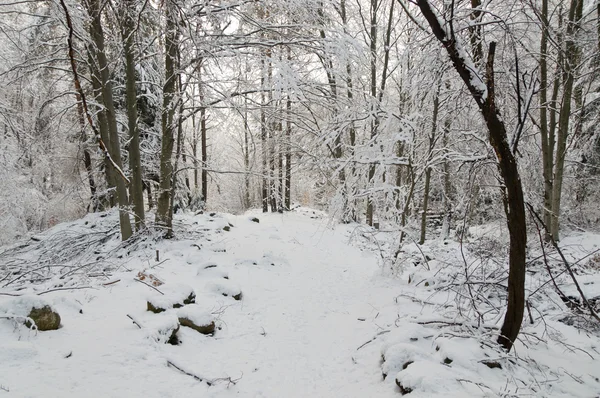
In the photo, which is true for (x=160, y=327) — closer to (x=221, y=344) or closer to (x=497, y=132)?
(x=221, y=344)

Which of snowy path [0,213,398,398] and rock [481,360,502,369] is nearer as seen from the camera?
snowy path [0,213,398,398]

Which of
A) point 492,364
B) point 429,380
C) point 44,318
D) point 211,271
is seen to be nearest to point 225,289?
point 211,271

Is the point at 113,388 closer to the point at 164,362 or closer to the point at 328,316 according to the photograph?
the point at 164,362

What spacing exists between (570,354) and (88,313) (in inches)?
197

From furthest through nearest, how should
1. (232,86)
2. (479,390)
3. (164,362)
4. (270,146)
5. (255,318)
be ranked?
1. (270,146)
2. (232,86)
3. (255,318)
4. (164,362)
5. (479,390)

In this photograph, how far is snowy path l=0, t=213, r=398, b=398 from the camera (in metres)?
2.53

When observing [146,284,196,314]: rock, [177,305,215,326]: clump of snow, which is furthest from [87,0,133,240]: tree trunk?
[177,305,215,326]: clump of snow

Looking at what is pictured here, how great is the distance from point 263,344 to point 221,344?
19.7 inches

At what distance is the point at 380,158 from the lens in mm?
5105

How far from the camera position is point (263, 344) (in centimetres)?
389

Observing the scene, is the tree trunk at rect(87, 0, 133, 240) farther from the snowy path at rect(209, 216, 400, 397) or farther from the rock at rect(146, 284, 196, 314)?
the rock at rect(146, 284, 196, 314)

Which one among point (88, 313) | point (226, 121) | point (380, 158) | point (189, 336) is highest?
point (226, 121)

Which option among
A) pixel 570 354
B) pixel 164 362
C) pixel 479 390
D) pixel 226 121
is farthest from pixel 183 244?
pixel 570 354

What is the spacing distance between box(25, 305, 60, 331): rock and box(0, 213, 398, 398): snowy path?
0.10 m
